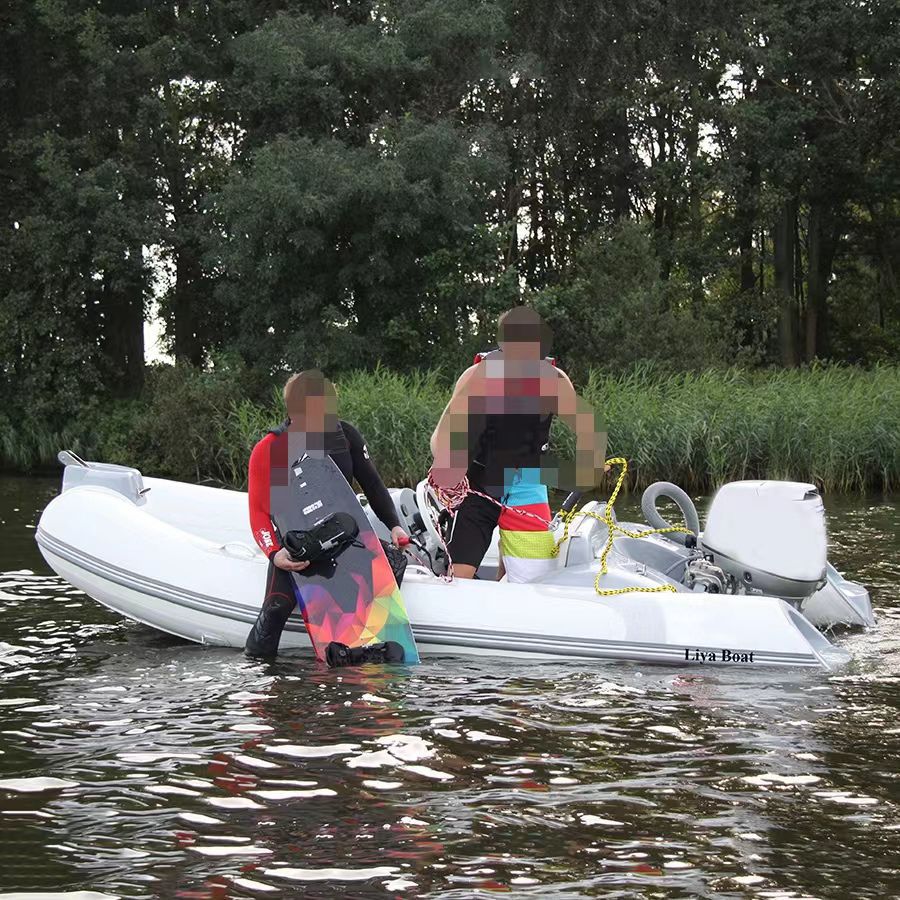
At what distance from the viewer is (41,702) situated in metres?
5.23

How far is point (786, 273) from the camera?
24.8m

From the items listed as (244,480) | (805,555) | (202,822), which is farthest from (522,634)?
(244,480)

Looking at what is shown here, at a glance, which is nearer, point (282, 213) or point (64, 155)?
point (282, 213)

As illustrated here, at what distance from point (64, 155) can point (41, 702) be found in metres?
15.7

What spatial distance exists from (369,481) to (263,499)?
1.50ft

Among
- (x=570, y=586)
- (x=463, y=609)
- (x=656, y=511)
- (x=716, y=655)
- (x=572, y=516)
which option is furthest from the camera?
(x=656, y=511)

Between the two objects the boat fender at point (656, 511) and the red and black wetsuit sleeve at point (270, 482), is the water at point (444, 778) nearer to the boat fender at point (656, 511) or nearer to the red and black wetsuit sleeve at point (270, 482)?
the red and black wetsuit sleeve at point (270, 482)

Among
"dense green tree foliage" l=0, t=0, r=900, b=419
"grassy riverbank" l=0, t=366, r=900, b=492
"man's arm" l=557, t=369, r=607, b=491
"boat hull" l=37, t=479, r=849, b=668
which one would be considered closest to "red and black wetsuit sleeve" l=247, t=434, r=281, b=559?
"boat hull" l=37, t=479, r=849, b=668

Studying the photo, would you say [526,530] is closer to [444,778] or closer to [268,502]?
[268,502]

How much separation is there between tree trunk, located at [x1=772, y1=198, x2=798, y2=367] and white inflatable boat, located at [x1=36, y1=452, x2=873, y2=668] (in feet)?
60.6

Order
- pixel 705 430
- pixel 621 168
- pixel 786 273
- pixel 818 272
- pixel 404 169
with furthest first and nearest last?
1. pixel 818 272
2. pixel 786 273
3. pixel 621 168
4. pixel 404 169
5. pixel 705 430

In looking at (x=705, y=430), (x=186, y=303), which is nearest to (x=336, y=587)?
(x=705, y=430)

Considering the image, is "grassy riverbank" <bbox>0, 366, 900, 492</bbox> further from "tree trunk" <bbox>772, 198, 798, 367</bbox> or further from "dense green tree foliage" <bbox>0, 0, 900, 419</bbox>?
"tree trunk" <bbox>772, 198, 798, 367</bbox>

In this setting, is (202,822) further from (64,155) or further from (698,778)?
(64,155)
